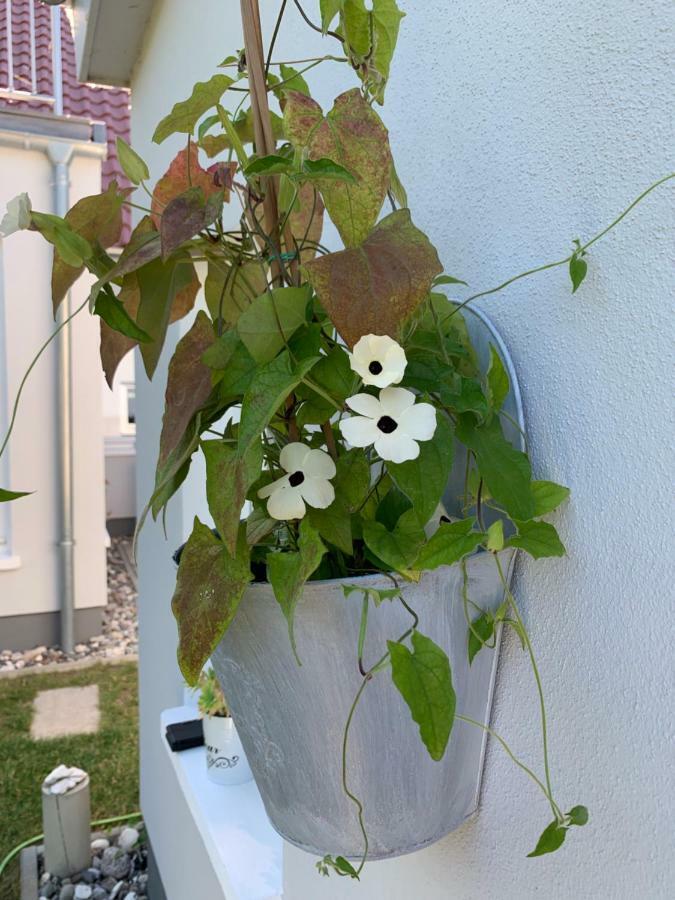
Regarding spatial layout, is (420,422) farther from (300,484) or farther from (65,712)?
(65,712)

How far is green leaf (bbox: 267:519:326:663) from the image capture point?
0.40 meters

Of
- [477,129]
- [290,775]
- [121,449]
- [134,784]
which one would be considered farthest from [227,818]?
[121,449]

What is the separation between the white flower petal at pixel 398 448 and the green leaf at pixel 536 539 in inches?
3.4

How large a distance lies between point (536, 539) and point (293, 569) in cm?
14

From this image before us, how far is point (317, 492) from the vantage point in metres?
0.44

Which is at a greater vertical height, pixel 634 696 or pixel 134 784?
pixel 634 696

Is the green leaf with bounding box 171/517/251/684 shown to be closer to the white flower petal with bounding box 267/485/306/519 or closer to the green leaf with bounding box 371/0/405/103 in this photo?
the white flower petal with bounding box 267/485/306/519

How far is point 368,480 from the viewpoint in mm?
476

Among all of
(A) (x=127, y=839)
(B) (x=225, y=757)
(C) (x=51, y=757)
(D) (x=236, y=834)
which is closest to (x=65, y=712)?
(C) (x=51, y=757)

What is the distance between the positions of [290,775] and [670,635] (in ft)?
0.82

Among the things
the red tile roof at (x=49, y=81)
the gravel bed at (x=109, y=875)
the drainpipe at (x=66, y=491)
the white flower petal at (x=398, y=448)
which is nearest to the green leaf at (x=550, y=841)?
the white flower petal at (x=398, y=448)

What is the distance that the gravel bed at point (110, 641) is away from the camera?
13.5 feet

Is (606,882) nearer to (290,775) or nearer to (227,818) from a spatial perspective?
(290,775)

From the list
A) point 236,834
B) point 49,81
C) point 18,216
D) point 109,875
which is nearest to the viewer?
point 18,216
